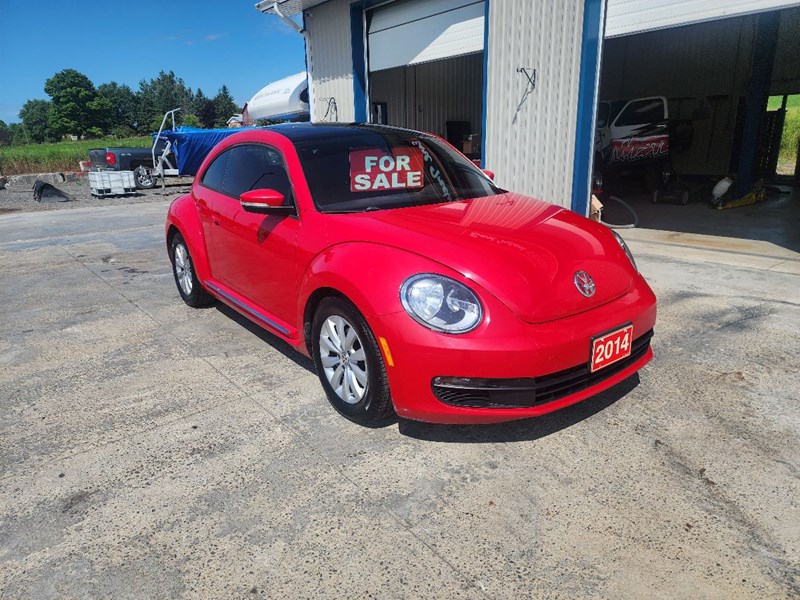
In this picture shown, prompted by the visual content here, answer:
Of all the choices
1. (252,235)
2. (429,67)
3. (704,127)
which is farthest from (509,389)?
(704,127)

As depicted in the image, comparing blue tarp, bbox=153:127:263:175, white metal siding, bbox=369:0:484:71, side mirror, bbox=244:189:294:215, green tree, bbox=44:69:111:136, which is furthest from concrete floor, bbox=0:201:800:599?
green tree, bbox=44:69:111:136

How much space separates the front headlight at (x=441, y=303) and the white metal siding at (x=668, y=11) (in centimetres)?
545

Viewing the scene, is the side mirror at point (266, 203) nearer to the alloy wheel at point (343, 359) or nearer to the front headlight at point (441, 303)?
the alloy wheel at point (343, 359)

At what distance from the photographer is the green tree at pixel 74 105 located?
9488 centimetres

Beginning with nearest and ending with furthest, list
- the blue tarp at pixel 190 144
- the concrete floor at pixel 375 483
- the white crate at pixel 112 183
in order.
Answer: the concrete floor at pixel 375 483
the white crate at pixel 112 183
the blue tarp at pixel 190 144

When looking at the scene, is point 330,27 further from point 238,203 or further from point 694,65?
point 694,65

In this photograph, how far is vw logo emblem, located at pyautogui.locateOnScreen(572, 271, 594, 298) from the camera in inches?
99.1

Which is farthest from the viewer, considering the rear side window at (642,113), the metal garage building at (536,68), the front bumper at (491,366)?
the rear side window at (642,113)

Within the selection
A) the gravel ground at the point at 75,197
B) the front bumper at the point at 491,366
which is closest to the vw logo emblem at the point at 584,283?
the front bumper at the point at 491,366

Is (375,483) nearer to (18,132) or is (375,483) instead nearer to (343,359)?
(343,359)

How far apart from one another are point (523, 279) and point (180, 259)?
3.49m

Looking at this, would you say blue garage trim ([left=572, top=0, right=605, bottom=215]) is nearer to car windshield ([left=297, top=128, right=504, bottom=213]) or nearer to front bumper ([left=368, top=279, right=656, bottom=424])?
car windshield ([left=297, top=128, right=504, bottom=213])

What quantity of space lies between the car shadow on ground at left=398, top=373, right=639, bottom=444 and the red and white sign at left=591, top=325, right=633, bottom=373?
0.43 metres

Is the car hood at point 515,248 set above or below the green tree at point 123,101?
below
